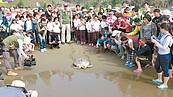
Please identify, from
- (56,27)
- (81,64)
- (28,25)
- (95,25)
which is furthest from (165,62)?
(28,25)

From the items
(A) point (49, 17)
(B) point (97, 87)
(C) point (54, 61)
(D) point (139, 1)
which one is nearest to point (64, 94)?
(B) point (97, 87)

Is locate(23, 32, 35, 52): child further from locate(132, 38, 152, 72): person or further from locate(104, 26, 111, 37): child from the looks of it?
locate(132, 38, 152, 72): person

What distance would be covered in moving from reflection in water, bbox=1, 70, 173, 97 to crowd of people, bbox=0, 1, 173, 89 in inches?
21.0

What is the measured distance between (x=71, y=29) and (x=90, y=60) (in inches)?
128

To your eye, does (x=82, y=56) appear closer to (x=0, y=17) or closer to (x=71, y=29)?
(x=71, y=29)

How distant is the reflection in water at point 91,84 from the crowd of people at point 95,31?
0.53 meters

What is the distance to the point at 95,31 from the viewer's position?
10789mm

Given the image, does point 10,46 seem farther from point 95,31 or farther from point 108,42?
point 95,31

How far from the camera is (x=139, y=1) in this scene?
38.4 m

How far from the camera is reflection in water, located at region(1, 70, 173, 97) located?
20.7 ft

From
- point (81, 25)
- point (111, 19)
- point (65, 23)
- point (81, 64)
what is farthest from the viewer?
point (65, 23)

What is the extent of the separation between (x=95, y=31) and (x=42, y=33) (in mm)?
2130

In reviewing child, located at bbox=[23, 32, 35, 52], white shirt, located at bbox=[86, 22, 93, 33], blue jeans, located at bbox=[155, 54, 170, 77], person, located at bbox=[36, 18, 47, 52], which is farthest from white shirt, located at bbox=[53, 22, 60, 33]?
blue jeans, located at bbox=[155, 54, 170, 77]

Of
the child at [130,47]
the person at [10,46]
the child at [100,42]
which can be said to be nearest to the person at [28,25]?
the child at [100,42]
